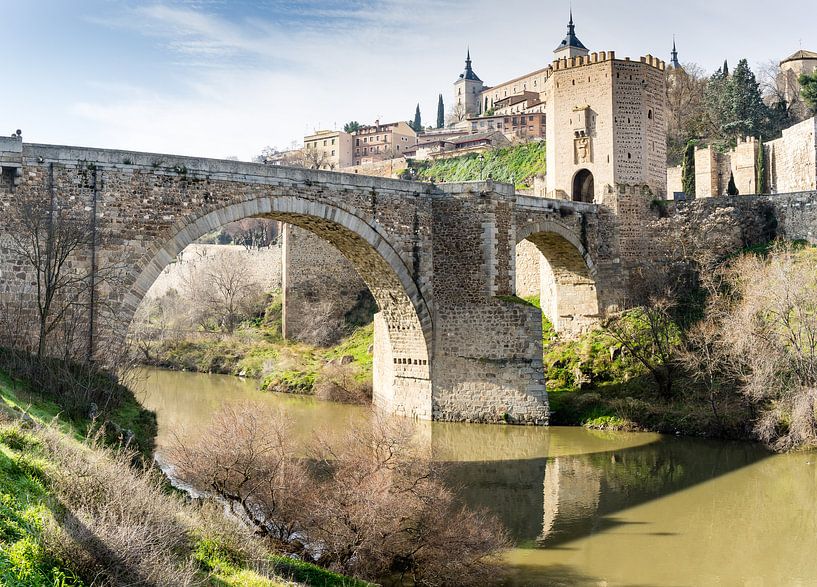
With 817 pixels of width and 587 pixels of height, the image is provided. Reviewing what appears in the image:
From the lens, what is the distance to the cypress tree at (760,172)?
3425 centimetres

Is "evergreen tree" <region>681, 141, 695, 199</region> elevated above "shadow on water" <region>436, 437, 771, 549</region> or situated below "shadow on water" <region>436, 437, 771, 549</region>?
above

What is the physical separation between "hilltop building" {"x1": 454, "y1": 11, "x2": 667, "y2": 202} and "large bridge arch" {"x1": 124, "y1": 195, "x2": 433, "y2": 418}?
9197 millimetres

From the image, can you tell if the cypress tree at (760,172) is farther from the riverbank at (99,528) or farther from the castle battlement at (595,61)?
the riverbank at (99,528)

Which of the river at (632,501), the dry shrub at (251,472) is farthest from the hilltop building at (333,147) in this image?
the dry shrub at (251,472)

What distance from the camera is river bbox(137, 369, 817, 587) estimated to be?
11289 millimetres

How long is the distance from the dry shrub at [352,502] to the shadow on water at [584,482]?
7.45 feet

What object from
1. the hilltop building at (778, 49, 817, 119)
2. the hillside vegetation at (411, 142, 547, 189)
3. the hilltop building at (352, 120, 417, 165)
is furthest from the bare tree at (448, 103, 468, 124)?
the hilltop building at (778, 49, 817, 119)

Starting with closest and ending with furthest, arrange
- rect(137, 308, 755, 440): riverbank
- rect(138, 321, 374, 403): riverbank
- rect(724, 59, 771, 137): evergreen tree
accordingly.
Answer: rect(137, 308, 755, 440): riverbank
rect(138, 321, 374, 403): riverbank
rect(724, 59, 771, 137): evergreen tree

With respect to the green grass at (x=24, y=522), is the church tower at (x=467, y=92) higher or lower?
higher

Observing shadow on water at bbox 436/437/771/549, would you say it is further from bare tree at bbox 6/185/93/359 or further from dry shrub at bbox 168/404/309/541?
bare tree at bbox 6/185/93/359

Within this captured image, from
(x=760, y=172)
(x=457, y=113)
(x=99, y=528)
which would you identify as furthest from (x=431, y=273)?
(x=457, y=113)

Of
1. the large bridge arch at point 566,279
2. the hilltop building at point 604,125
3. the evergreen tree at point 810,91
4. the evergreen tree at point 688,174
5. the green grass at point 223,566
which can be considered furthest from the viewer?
the evergreen tree at point 810,91

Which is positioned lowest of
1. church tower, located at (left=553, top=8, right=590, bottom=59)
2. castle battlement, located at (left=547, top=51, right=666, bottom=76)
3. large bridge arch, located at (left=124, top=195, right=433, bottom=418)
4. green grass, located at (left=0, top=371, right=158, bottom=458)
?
green grass, located at (left=0, top=371, right=158, bottom=458)

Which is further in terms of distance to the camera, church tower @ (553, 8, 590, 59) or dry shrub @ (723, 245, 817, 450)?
church tower @ (553, 8, 590, 59)
